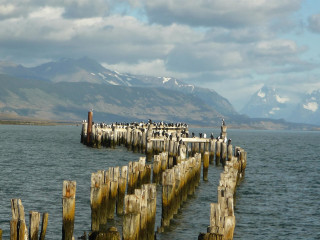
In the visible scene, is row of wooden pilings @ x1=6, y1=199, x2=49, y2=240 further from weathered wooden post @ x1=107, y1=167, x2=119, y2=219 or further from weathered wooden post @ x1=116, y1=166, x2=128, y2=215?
weathered wooden post @ x1=116, y1=166, x2=128, y2=215

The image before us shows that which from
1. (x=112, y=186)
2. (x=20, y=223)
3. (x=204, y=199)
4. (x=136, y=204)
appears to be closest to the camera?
(x=20, y=223)

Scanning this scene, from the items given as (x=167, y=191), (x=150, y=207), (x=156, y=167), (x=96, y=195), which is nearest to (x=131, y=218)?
(x=150, y=207)

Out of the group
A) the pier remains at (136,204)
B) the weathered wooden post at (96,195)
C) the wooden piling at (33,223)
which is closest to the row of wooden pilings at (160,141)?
the pier remains at (136,204)

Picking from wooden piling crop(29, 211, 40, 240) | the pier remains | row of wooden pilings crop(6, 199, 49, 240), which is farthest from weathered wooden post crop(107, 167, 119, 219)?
wooden piling crop(29, 211, 40, 240)

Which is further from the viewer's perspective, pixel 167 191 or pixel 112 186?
pixel 167 191

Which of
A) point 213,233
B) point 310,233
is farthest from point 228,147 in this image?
point 213,233

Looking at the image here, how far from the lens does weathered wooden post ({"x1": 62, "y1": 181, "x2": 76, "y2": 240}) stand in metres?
16.3

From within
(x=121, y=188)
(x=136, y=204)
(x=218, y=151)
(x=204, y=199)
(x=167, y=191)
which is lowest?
(x=204, y=199)

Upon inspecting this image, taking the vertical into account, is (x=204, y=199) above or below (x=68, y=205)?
below

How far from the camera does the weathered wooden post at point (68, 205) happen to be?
643 inches

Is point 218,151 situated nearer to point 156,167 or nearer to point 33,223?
point 156,167

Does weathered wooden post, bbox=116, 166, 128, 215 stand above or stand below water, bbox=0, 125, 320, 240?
above

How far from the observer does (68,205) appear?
1647 centimetres

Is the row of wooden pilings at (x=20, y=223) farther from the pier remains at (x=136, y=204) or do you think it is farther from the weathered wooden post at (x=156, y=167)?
the weathered wooden post at (x=156, y=167)
